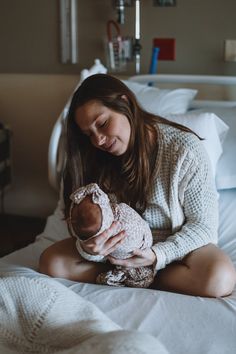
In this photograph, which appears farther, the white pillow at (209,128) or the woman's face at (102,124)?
the white pillow at (209,128)

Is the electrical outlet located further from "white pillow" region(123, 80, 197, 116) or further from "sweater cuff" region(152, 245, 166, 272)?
"sweater cuff" region(152, 245, 166, 272)

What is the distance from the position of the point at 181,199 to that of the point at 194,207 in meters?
0.05

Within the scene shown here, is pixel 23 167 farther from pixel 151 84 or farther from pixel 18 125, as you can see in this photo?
pixel 151 84

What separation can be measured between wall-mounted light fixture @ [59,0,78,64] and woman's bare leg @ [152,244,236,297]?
4.90 feet

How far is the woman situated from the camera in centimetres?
167

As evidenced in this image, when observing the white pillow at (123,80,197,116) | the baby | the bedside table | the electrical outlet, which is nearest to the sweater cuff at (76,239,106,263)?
the baby

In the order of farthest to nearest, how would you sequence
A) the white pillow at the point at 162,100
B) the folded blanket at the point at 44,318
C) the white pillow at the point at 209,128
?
the white pillow at the point at 162,100
the white pillow at the point at 209,128
the folded blanket at the point at 44,318

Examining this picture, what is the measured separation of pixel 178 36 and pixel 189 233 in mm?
1306

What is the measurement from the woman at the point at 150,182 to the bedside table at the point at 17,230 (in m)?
1.08

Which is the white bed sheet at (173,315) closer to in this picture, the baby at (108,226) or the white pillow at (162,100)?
the baby at (108,226)

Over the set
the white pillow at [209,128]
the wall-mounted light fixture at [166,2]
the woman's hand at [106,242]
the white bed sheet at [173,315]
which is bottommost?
the white bed sheet at [173,315]

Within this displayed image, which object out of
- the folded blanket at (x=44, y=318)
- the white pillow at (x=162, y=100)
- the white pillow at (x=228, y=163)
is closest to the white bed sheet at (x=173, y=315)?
the folded blanket at (x=44, y=318)

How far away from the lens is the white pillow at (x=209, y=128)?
215 cm

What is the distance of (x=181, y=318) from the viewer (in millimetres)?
1477
